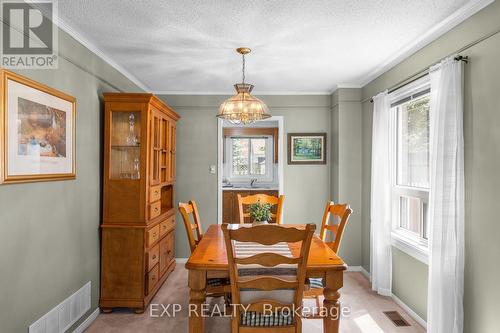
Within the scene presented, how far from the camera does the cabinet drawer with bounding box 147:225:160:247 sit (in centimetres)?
324

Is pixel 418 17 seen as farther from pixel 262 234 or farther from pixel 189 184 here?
pixel 189 184

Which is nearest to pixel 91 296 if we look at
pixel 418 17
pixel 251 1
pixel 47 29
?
pixel 47 29

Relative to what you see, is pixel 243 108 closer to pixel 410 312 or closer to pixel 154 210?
pixel 154 210

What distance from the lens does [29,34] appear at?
7.03 feet

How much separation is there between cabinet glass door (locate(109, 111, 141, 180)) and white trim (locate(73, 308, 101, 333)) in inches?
50.6

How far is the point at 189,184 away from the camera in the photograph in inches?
189

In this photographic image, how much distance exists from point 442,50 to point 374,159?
140 centimetres

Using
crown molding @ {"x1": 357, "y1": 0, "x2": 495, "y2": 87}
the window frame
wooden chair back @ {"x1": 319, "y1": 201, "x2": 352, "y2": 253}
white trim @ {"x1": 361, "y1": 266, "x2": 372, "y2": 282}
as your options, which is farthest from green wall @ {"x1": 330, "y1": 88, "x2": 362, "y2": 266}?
wooden chair back @ {"x1": 319, "y1": 201, "x2": 352, "y2": 253}

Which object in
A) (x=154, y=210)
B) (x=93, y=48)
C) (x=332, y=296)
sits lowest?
(x=332, y=296)

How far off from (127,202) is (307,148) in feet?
8.92

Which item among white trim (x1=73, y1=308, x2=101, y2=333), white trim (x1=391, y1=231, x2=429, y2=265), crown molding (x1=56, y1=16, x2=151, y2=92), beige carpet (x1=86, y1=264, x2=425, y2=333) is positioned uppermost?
crown molding (x1=56, y1=16, x2=151, y2=92)

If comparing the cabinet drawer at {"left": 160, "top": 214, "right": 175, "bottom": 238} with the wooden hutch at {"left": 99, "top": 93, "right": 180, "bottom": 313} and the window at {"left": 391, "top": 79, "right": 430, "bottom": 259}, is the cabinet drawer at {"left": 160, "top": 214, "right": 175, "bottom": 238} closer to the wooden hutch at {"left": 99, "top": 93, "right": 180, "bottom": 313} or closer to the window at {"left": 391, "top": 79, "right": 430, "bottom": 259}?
the wooden hutch at {"left": 99, "top": 93, "right": 180, "bottom": 313}

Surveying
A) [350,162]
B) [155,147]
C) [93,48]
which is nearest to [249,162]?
[350,162]

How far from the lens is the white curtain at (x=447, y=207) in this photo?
228 cm
